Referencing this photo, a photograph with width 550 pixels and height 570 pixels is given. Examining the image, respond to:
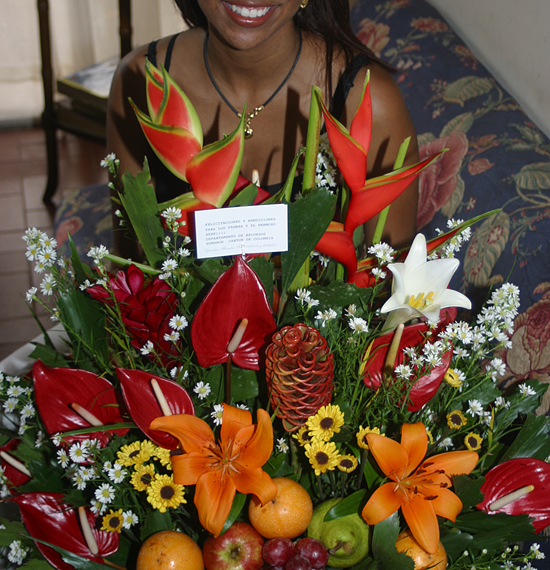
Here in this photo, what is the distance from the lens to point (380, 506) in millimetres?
501

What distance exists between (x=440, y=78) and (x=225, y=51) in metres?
0.47

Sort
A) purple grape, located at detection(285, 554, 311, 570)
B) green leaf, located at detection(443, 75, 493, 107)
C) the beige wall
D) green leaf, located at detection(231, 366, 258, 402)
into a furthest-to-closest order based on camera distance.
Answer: green leaf, located at detection(443, 75, 493, 107)
the beige wall
green leaf, located at detection(231, 366, 258, 402)
purple grape, located at detection(285, 554, 311, 570)

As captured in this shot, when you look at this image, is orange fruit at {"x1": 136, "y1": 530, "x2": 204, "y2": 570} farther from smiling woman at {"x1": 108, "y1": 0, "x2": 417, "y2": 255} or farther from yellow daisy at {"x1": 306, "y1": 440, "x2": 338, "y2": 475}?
smiling woman at {"x1": 108, "y1": 0, "x2": 417, "y2": 255}

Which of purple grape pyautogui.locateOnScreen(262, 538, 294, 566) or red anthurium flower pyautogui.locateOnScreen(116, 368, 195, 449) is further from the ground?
red anthurium flower pyautogui.locateOnScreen(116, 368, 195, 449)

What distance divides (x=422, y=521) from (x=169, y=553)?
0.66ft

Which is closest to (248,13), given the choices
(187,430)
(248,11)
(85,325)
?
(248,11)

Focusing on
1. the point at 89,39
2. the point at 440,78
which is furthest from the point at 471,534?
Result: the point at 89,39

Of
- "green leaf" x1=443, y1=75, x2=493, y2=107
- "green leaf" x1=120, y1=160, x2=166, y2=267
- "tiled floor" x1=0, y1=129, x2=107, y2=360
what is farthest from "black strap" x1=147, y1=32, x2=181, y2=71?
"tiled floor" x1=0, y1=129, x2=107, y2=360

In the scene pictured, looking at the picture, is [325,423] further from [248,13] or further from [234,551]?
[248,13]

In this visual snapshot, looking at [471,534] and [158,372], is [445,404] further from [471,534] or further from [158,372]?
[158,372]

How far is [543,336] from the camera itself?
2.81ft

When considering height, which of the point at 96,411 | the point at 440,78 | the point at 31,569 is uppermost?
the point at 440,78

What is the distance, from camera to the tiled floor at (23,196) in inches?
84.0

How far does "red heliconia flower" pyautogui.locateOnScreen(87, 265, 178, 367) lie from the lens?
1.86 ft
